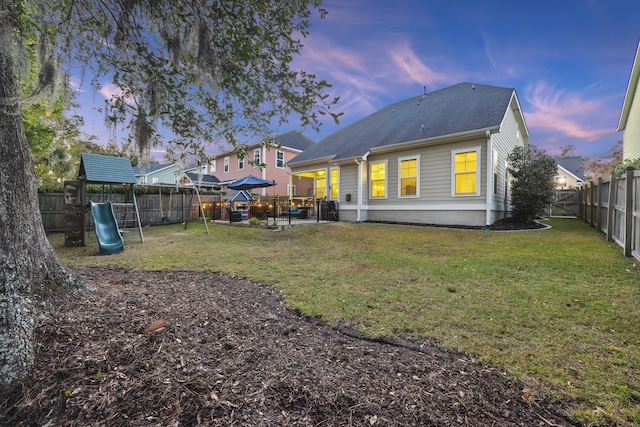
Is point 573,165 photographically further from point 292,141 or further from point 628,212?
point 628,212

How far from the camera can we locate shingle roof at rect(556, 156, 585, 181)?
27.7 metres

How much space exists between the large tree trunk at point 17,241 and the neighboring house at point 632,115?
1632cm

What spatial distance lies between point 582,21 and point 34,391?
16589mm

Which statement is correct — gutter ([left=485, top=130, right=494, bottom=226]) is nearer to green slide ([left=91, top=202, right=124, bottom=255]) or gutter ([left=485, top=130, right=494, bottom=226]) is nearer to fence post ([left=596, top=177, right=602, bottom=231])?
fence post ([left=596, top=177, right=602, bottom=231])

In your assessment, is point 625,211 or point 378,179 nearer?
point 625,211

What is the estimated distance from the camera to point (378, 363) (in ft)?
5.71

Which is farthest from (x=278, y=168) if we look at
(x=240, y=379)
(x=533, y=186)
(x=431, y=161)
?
(x=240, y=379)

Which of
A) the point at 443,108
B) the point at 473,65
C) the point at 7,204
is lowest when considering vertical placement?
the point at 7,204

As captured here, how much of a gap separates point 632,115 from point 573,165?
2210 cm

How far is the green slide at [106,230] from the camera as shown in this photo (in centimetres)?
572

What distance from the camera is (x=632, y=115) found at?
11.8m

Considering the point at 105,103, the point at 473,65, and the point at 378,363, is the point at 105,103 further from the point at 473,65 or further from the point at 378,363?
the point at 473,65


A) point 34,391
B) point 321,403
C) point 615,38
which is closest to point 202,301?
point 34,391

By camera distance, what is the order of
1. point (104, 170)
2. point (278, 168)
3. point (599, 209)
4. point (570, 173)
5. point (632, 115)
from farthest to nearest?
1. point (570, 173)
2. point (278, 168)
3. point (632, 115)
4. point (599, 209)
5. point (104, 170)
